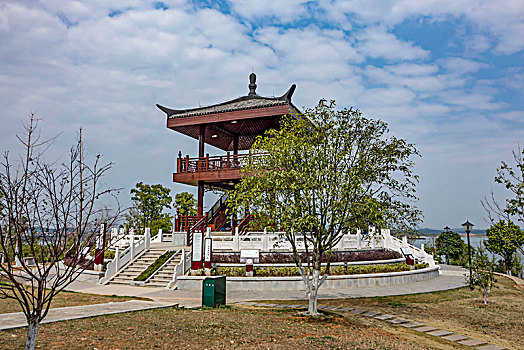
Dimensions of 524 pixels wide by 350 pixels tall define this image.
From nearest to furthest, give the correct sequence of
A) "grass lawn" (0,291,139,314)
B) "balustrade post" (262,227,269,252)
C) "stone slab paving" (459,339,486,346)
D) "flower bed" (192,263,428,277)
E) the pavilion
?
"stone slab paving" (459,339,486,346) → "grass lawn" (0,291,139,314) → "flower bed" (192,263,428,277) → "balustrade post" (262,227,269,252) → the pavilion

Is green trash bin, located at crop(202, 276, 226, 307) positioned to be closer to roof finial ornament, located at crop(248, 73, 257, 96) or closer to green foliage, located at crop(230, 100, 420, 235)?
green foliage, located at crop(230, 100, 420, 235)

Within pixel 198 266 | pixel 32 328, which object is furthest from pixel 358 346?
pixel 198 266

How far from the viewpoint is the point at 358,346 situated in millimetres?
7836

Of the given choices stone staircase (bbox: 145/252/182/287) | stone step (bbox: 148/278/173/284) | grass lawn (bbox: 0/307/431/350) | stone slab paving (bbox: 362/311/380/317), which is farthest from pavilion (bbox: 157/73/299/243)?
grass lawn (bbox: 0/307/431/350)

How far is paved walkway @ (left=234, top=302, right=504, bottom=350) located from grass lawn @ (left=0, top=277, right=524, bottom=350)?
329 mm

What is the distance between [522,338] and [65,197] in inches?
420

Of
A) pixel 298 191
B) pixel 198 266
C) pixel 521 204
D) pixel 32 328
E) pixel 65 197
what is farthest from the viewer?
pixel 198 266

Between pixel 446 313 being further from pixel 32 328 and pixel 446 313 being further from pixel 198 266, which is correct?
A: pixel 32 328

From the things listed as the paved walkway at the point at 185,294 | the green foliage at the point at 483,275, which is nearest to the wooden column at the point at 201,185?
the paved walkway at the point at 185,294

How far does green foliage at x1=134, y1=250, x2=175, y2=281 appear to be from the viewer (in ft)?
57.0

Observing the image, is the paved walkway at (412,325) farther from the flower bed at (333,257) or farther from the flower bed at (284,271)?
the flower bed at (333,257)

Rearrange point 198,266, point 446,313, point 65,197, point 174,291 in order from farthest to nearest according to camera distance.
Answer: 1. point 198,266
2. point 174,291
3. point 446,313
4. point 65,197

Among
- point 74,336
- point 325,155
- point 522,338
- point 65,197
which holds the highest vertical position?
point 325,155

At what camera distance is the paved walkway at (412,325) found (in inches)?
354
